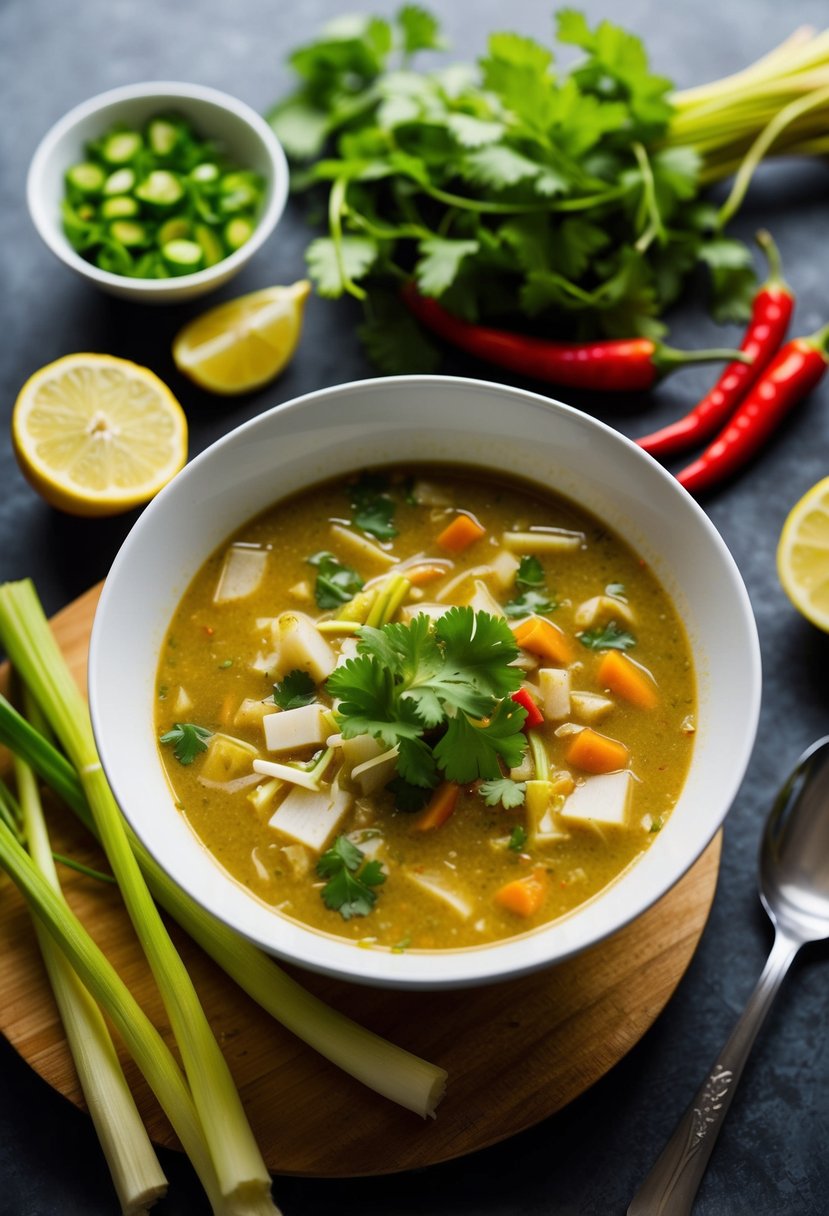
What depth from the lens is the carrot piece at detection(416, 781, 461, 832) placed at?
3.35 meters

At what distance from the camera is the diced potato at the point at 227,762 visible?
3.45 meters

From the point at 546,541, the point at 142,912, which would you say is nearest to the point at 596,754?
the point at 546,541

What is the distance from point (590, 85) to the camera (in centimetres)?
458

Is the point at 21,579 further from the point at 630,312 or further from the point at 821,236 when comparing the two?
the point at 821,236

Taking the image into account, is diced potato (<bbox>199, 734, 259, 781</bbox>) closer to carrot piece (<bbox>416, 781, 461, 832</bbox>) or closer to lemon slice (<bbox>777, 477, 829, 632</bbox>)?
carrot piece (<bbox>416, 781, 461, 832</bbox>)

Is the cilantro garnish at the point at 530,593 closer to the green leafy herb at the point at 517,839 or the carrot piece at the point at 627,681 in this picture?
the carrot piece at the point at 627,681

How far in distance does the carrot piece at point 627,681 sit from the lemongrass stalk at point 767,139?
2.05m

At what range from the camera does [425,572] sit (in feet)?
12.2

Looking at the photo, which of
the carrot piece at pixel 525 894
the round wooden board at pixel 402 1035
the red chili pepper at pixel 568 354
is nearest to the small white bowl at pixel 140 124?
the red chili pepper at pixel 568 354

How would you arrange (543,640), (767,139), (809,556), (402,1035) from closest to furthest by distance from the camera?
1. (402,1035)
2. (543,640)
3. (809,556)
4. (767,139)

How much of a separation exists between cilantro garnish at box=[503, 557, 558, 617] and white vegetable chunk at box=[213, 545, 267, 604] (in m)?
0.76

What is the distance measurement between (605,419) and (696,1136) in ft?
8.20

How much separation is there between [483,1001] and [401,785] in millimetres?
690

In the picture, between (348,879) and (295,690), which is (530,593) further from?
(348,879)
